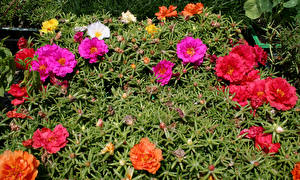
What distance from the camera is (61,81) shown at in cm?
200

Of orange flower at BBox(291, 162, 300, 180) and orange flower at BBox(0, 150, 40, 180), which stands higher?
orange flower at BBox(0, 150, 40, 180)

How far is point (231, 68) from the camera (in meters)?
2.07

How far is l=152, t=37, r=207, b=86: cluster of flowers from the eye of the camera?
2076 mm

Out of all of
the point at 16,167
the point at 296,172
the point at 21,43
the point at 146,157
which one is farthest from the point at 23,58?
the point at 296,172

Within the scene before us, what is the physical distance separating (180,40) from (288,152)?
1.31m

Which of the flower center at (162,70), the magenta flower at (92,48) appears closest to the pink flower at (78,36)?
the magenta flower at (92,48)

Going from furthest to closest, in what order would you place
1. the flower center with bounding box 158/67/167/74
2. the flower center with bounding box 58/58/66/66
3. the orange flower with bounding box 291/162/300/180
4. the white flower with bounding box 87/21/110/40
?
the white flower with bounding box 87/21/110/40
the flower center with bounding box 158/67/167/74
the flower center with bounding box 58/58/66/66
the orange flower with bounding box 291/162/300/180

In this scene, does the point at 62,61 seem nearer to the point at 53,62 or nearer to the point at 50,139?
the point at 53,62

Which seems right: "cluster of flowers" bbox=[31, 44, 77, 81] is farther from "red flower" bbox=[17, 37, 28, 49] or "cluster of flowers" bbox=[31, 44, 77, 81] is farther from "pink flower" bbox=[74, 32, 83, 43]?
"red flower" bbox=[17, 37, 28, 49]

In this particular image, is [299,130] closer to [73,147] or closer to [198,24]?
[198,24]

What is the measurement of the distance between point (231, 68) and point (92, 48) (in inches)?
48.6

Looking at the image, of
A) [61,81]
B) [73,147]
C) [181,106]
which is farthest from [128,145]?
[61,81]

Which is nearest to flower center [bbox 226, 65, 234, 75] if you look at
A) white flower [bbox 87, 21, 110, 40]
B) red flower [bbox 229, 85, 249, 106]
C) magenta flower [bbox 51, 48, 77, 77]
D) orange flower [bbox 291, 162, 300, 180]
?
red flower [bbox 229, 85, 249, 106]

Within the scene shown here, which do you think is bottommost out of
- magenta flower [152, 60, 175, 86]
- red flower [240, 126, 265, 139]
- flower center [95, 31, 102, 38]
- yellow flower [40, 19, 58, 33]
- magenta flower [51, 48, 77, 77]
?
red flower [240, 126, 265, 139]
